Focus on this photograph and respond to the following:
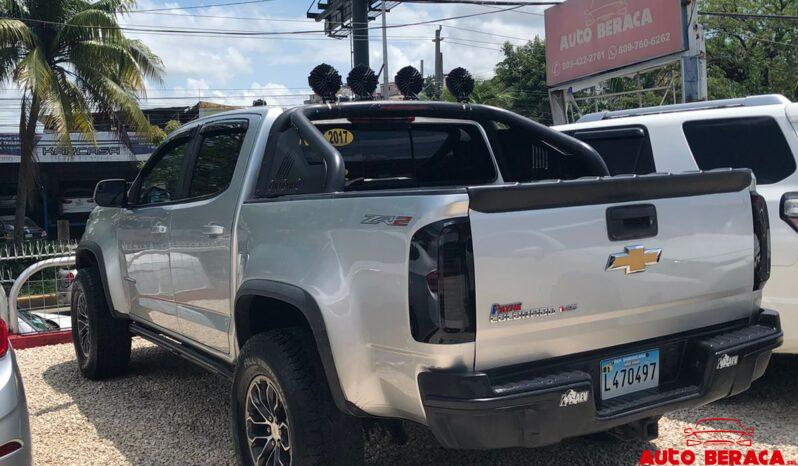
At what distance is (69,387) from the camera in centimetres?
552

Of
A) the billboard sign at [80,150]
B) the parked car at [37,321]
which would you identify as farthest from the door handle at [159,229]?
the billboard sign at [80,150]

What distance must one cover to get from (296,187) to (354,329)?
1.04 metres

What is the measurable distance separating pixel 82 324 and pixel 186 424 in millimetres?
1614

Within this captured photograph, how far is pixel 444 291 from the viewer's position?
2.45 m

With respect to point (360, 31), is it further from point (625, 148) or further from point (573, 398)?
point (573, 398)

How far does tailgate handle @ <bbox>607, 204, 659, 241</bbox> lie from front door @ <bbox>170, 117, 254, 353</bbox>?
5.99 feet

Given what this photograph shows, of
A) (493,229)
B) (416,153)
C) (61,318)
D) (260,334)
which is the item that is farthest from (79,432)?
(61,318)

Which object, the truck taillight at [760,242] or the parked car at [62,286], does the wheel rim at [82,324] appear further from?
the truck taillight at [760,242]

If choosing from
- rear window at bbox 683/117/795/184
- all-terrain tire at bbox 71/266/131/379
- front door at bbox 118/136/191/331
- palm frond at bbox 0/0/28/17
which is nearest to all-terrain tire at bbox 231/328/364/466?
front door at bbox 118/136/191/331

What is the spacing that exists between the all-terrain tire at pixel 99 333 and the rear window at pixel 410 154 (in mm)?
2398

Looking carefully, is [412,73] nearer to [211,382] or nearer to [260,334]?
[260,334]

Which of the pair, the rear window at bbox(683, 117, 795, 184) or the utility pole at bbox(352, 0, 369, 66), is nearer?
the rear window at bbox(683, 117, 795, 184)

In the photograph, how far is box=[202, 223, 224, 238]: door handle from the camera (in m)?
3.71

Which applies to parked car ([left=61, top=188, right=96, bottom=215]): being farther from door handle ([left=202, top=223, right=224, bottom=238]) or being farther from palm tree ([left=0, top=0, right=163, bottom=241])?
door handle ([left=202, top=223, right=224, bottom=238])
